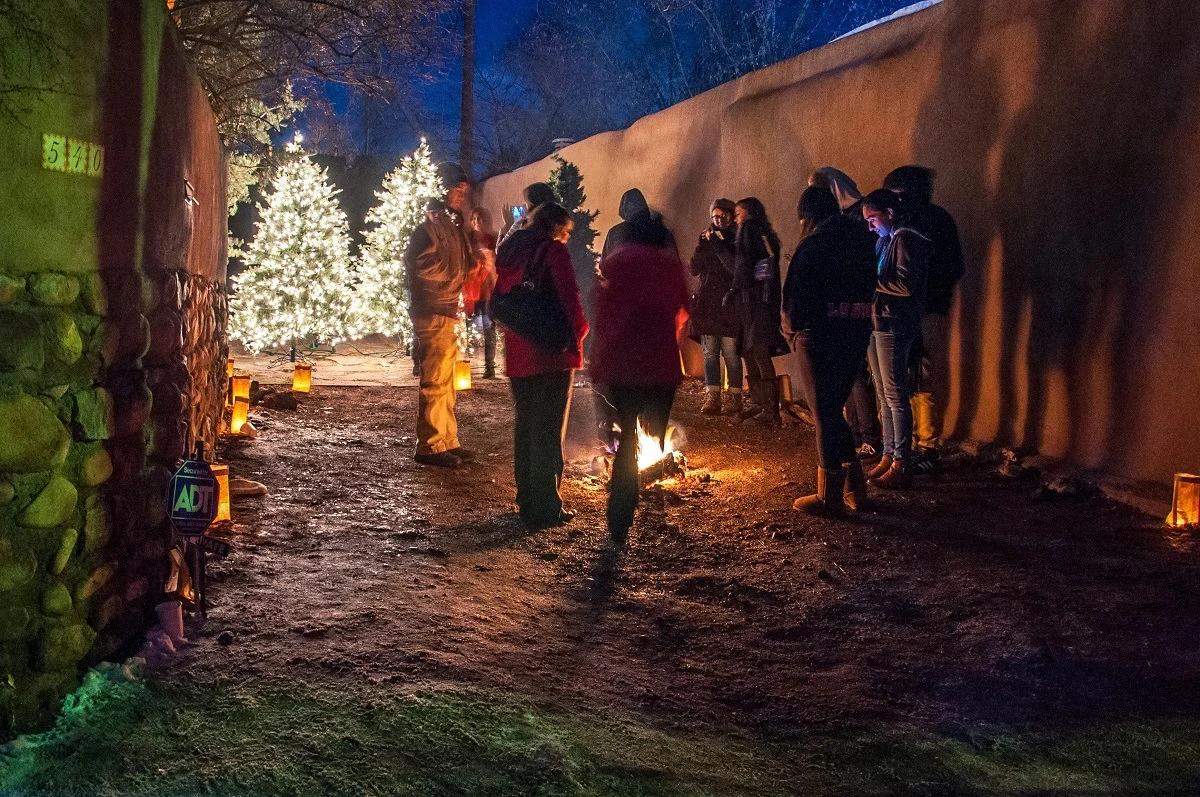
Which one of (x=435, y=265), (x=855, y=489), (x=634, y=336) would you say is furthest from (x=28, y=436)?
(x=855, y=489)

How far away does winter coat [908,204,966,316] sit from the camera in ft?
23.4

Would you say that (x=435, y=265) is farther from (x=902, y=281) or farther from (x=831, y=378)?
(x=902, y=281)

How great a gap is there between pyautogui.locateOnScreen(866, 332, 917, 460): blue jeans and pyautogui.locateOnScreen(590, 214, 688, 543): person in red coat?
1.67 metres

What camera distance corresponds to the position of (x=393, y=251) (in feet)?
51.6

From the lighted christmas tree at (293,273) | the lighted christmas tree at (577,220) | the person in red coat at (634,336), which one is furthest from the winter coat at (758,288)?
the lighted christmas tree at (293,273)

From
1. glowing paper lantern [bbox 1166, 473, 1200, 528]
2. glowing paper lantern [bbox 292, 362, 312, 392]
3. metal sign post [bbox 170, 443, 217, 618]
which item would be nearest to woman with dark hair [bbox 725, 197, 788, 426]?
glowing paper lantern [bbox 1166, 473, 1200, 528]

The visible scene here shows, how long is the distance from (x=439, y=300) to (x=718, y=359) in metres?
3.40

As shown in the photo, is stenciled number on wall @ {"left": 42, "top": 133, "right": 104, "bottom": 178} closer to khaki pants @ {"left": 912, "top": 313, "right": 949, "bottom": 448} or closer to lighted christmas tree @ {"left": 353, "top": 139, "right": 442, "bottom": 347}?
khaki pants @ {"left": 912, "top": 313, "right": 949, "bottom": 448}

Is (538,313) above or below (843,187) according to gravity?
below

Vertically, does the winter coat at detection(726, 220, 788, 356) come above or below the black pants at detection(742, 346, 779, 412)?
above

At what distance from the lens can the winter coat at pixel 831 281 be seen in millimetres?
6133

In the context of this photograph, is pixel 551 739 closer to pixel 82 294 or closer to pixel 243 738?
pixel 243 738

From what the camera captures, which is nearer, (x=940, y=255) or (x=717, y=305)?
(x=940, y=255)

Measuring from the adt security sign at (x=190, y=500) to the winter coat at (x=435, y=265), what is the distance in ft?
11.9
